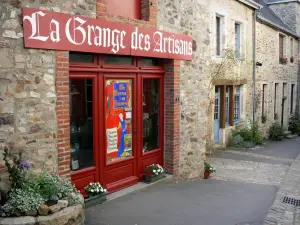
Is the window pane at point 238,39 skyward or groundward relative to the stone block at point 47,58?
skyward

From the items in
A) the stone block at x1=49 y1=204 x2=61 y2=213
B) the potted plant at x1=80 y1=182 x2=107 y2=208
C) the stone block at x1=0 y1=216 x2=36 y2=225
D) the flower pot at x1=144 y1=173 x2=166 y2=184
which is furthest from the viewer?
the flower pot at x1=144 y1=173 x2=166 y2=184

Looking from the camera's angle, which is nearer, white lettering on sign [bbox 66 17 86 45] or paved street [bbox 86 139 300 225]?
white lettering on sign [bbox 66 17 86 45]

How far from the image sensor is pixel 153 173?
21.1 ft

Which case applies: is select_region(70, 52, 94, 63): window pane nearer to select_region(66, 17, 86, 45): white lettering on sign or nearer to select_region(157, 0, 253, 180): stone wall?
select_region(66, 17, 86, 45): white lettering on sign

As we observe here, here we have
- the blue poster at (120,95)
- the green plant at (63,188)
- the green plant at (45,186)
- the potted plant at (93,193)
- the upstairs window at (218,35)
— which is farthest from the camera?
the upstairs window at (218,35)

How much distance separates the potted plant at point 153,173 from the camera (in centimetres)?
639

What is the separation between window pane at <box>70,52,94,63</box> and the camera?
16.5ft

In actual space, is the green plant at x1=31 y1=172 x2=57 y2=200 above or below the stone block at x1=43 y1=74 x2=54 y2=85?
below

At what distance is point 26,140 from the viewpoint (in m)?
4.25

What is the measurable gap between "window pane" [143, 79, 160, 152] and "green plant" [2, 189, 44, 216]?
2973 mm

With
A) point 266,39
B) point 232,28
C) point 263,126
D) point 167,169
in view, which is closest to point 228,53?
point 232,28

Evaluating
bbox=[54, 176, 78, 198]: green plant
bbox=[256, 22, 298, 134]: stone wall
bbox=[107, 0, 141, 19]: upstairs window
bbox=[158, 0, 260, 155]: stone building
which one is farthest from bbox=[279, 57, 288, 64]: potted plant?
bbox=[54, 176, 78, 198]: green plant

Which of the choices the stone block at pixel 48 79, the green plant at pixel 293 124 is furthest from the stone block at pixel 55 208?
the green plant at pixel 293 124

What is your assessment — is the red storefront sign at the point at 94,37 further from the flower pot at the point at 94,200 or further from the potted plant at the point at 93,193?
the flower pot at the point at 94,200
